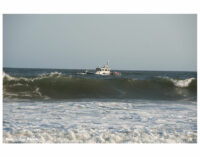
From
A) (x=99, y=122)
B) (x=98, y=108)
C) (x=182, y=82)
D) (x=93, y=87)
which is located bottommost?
(x=99, y=122)

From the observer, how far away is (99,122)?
15.7 feet

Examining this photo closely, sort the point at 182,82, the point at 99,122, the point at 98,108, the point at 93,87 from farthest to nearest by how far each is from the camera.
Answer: the point at 182,82 < the point at 93,87 < the point at 98,108 < the point at 99,122

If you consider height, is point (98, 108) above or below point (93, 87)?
below

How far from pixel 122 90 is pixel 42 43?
9.55ft

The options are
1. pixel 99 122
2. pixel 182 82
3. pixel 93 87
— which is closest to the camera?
pixel 99 122

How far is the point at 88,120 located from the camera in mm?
4906

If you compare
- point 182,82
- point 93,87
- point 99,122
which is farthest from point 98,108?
point 182,82

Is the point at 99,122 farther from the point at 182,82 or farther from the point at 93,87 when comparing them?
A: the point at 182,82

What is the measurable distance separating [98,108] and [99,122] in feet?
3.50

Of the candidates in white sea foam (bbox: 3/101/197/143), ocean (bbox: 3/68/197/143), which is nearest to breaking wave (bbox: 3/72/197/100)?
ocean (bbox: 3/68/197/143)

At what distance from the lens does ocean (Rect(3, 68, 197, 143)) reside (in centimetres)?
414

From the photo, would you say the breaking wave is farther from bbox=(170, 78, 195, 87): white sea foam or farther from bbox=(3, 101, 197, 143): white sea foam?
bbox=(3, 101, 197, 143): white sea foam
